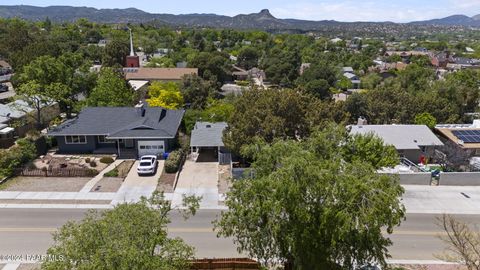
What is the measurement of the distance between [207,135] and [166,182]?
25.8ft

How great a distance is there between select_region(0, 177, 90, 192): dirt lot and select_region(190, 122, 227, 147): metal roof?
10030 millimetres

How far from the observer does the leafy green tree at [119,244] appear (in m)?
11.9

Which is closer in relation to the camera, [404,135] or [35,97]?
[404,135]

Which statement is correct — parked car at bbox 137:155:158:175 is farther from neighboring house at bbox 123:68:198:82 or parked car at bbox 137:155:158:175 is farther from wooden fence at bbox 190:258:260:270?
neighboring house at bbox 123:68:198:82

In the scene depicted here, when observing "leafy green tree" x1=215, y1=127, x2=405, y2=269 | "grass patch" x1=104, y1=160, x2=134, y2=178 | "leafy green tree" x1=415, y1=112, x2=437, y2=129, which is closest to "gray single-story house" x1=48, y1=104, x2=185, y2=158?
"grass patch" x1=104, y1=160, x2=134, y2=178

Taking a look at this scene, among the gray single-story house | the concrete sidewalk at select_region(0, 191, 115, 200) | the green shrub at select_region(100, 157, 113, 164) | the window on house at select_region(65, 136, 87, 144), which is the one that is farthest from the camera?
the window on house at select_region(65, 136, 87, 144)

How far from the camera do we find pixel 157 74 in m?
74.2

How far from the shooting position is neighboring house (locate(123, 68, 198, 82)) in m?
71.9

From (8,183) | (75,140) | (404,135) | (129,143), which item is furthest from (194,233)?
(404,135)

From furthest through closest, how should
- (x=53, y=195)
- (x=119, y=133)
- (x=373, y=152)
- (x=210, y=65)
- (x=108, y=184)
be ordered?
(x=210, y=65)
(x=119, y=133)
(x=108, y=184)
(x=53, y=195)
(x=373, y=152)

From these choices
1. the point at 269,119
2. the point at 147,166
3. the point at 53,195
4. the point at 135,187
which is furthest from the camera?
the point at 147,166

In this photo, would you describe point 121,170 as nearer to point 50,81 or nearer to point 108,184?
point 108,184

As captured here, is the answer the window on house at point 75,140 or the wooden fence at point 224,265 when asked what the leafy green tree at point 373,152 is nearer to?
the wooden fence at point 224,265

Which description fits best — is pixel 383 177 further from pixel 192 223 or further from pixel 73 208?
pixel 73 208
